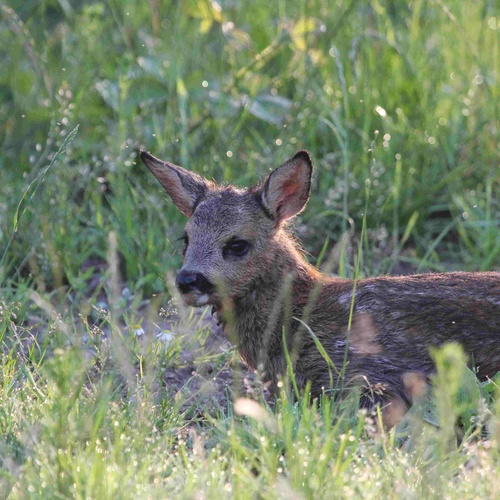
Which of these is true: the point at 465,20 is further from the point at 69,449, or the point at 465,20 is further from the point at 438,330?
the point at 69,449

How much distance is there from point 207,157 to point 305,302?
5.81 feet

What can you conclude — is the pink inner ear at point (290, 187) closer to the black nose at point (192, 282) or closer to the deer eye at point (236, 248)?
the deer eye at point (236, 248)

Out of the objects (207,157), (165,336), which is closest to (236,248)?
(165,336)

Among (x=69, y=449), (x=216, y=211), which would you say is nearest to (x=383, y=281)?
(x=216, y=211)

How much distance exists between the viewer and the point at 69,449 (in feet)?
9.68

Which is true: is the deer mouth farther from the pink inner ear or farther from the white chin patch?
the pink inner ear

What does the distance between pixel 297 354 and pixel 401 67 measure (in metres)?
2.83

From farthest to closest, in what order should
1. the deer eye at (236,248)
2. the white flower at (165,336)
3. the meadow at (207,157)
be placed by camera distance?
the deer eye at (236,248)
the white flower at (165,336)
the meadow at (207,157)

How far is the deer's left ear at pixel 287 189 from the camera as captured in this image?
4473 millimetres

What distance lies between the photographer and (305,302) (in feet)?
14.6

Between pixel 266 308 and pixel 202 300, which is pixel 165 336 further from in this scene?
pixel 266 308

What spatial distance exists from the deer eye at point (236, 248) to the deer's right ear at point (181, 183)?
1.35ft

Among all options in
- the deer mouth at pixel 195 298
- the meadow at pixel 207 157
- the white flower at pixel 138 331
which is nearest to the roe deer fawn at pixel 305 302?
the deer mouth at pixel 195 298

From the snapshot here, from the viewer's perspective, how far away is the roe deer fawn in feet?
13.3
